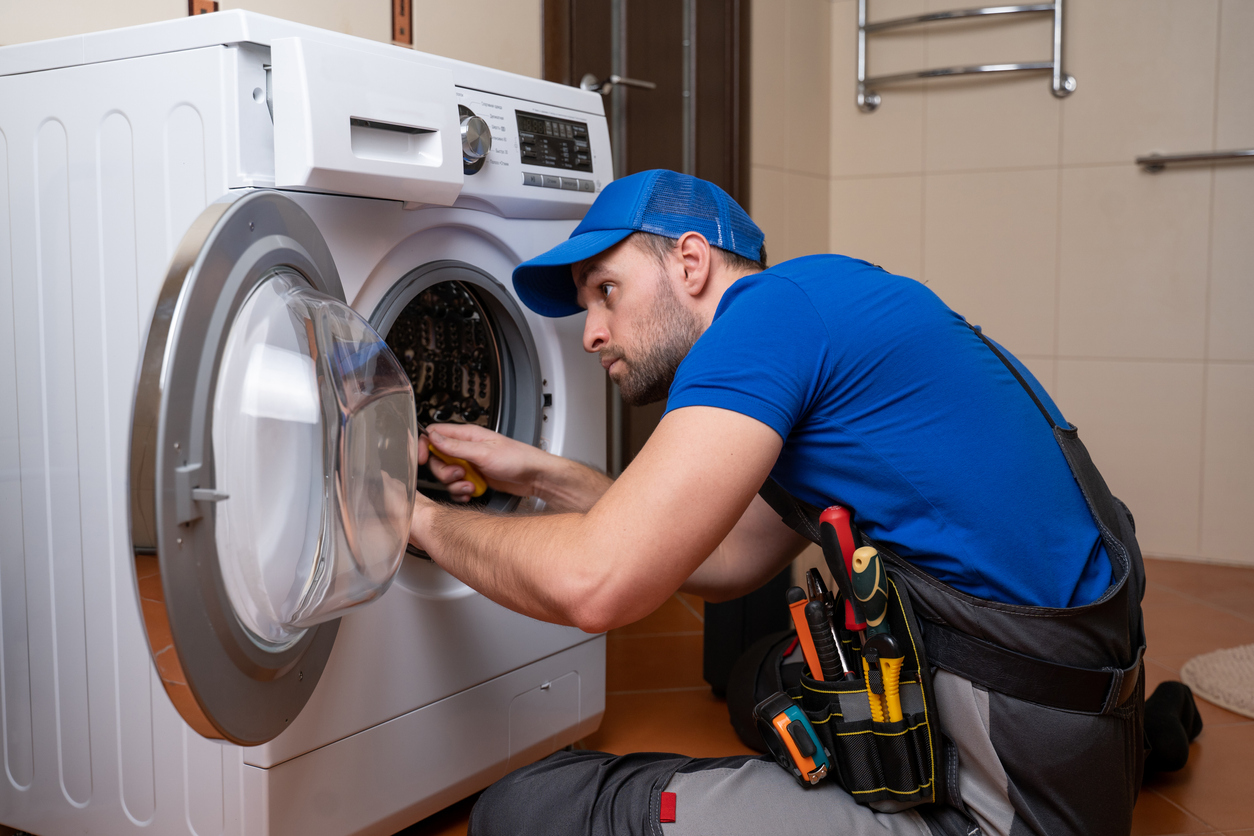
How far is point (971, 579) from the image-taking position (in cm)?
93

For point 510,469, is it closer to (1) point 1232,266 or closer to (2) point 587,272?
(2) point 587,272

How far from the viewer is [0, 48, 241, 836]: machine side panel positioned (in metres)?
0.97

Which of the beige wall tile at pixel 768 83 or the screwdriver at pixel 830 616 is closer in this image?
the screwdriver at pixel 830 616

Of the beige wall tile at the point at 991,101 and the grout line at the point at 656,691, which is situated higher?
the beige wall tile at the point at 991,101

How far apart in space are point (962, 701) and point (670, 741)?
0.73 m

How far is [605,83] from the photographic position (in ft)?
7.10

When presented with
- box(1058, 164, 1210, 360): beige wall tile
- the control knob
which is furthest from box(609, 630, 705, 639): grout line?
box(1058, 164, 1210, 360): beige wall tile

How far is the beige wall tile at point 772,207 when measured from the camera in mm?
2617

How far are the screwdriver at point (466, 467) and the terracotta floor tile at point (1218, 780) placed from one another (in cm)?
108

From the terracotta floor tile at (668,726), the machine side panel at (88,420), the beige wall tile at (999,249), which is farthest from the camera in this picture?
the beige wall tile at (999,249)

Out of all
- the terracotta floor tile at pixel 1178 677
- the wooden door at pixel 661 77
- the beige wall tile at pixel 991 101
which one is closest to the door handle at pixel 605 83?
the wooden door at pixel 661 77

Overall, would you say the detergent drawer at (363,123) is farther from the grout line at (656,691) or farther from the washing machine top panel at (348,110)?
the grout line at (656,691)

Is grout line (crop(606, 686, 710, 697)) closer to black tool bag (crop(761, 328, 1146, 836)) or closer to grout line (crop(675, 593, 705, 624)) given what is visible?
grout line (crop(675, 593, 705, 624))

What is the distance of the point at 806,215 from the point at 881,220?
245 millimetres
